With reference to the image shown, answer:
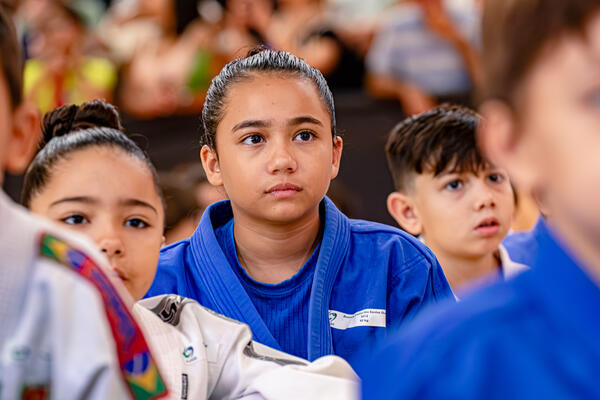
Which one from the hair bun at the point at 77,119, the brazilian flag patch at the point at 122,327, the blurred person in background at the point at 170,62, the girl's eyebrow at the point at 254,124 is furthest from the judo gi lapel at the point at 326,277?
the blurred person in background at the point at 170,62

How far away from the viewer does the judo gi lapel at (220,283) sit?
1.31 m

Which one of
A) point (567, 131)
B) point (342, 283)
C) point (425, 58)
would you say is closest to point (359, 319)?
point (342, 283)

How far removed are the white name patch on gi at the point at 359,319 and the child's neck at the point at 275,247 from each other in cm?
16

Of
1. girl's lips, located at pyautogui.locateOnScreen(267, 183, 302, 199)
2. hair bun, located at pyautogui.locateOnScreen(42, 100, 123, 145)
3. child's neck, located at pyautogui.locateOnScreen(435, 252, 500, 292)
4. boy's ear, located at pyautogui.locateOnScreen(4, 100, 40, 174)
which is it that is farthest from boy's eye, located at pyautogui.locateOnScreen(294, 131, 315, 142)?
boy's ear, located at pyautogui.locateOnScreen(4, 100, 40, 174)

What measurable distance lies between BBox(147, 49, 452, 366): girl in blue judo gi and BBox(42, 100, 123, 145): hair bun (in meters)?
0.23

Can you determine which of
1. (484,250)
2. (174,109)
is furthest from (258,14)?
(484,250)

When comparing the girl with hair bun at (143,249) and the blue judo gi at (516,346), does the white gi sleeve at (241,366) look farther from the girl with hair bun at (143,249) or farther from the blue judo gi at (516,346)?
the blue judo gi at (516,346)

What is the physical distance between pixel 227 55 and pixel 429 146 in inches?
73.2

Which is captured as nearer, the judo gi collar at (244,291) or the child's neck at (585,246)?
the child's neck at (585,246)

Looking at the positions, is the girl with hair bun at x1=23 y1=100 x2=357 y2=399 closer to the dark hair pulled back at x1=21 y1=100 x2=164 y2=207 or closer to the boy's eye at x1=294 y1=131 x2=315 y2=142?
the dark hair pulled back at x1=21 y1=100 x2=164 y2=207

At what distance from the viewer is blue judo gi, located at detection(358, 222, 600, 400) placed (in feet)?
1.86

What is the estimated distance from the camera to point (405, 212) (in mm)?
1826

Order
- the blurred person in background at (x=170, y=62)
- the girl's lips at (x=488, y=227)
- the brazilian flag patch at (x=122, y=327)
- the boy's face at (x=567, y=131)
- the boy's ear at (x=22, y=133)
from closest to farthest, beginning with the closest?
the boy's face at (x=567, y=131) < the brazilian flag patch at (x=122, y=327) < the boy's ear at (x=22, y=133) < the girl's lips at (x=488, y=227) < the blurred person in background at (x=170, y=62)

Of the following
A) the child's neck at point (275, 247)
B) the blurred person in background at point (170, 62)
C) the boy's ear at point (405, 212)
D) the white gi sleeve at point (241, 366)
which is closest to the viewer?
the white gi sleeve at point (241, 366)
